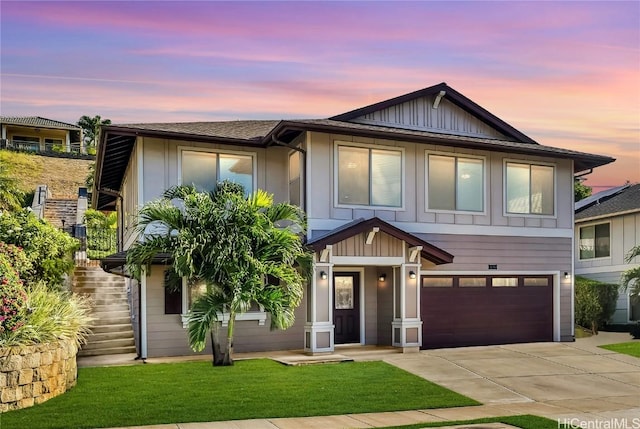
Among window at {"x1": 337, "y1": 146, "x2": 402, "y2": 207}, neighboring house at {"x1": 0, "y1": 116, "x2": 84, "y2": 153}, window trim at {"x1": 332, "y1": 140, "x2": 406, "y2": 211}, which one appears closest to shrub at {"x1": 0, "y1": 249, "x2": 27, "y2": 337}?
window trim at {"x1": 332, "y1": 140, "x2": 406, "y2": 211}

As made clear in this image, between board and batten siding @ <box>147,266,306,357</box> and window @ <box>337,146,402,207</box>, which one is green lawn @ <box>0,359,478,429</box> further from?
window @ <box>337,146,402,207</box>

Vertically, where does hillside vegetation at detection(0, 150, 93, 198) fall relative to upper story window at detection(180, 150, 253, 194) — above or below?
above

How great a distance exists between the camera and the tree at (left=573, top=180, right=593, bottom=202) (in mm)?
40156

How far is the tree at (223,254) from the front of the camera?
11.5m

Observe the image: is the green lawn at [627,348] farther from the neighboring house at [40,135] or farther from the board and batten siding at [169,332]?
the neighboring house at [40,135]

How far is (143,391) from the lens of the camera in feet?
32.4

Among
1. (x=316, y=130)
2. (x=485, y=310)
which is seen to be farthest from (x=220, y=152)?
(x=485, y=310)

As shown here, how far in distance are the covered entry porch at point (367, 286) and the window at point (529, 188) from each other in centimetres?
327

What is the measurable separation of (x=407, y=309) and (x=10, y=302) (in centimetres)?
873

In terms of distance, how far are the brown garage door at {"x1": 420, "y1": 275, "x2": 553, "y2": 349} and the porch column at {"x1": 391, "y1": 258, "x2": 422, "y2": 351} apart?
0.89 meters

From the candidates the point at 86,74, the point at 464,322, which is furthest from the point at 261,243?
the point at 86,74

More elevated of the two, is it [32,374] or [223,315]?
[223,315]

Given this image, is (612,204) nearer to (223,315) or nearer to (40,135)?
(223,315)

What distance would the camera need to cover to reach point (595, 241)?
79.4ft
